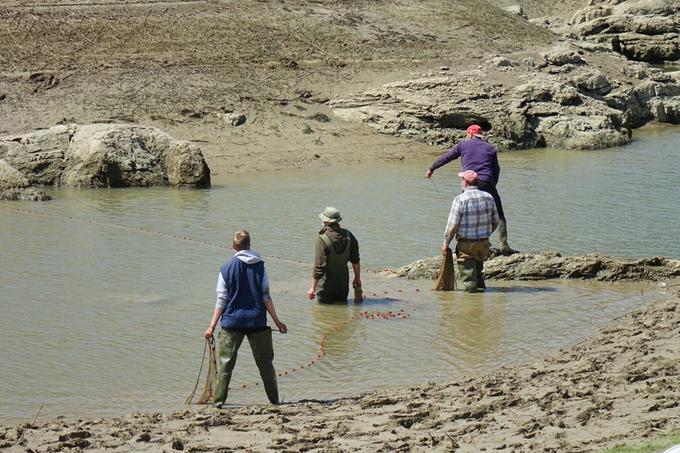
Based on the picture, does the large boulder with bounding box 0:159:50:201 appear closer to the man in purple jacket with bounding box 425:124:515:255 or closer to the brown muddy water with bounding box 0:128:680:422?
the brown muddy water with bounding box 0:128:680:422

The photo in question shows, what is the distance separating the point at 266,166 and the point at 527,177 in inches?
185

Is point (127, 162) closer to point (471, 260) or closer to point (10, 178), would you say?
Result: point (10, 178)

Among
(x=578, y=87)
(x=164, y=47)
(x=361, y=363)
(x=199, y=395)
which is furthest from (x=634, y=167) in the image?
(x=199, y=395)

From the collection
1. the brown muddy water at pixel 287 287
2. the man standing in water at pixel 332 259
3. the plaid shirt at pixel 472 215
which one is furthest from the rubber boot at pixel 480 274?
the man standing in water at pixel 332 259

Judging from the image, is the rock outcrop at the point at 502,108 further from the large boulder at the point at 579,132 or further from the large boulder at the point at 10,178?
the large boulder at the point at 10,178

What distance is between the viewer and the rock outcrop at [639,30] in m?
38.7

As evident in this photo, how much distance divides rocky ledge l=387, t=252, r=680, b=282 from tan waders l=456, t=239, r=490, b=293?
0.78 meters

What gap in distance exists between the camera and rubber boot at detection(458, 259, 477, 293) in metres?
12.4

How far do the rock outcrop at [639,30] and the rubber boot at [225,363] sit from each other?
104ft

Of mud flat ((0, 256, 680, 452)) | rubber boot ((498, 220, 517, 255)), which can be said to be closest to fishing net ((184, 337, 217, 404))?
mud flat ((0, 256, 680, 452))

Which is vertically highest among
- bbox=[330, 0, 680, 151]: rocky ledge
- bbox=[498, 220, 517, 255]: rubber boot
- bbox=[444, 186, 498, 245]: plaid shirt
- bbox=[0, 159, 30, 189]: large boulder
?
bbox=[330, 0, 680, 151]: rocky ledge

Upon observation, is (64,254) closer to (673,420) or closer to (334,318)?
(334,318)

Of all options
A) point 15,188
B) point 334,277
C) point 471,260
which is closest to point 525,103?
point 15,188

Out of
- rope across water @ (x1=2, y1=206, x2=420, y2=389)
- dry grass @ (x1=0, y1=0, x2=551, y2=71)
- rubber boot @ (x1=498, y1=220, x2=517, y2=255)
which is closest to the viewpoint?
rope across water @ (x1=2, y1=206, x2=420, y2=389)
